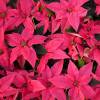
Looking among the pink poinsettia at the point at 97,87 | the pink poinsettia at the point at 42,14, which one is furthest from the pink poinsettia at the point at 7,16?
the pink poinsettia at the point at 97,87

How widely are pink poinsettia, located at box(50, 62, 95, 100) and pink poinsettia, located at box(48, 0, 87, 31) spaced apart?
0.21m

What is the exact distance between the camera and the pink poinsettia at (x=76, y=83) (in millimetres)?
1381

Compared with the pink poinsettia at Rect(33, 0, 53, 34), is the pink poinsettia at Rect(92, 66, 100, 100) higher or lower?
lower

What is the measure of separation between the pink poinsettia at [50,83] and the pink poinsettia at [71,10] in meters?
0.21

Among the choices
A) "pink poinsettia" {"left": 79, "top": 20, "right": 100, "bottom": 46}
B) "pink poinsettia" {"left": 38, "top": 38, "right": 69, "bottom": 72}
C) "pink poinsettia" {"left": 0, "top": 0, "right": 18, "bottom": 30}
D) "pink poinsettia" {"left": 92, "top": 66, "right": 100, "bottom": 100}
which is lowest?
"pink poinsettia" {"left": 92, "top": 66, "right": 100, "bottom": 100}

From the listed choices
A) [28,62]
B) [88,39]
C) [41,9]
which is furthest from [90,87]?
[41,9]

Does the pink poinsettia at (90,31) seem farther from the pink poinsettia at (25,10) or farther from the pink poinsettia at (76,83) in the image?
the pink poinsettia at (25,10)

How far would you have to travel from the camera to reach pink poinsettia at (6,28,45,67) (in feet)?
4.74

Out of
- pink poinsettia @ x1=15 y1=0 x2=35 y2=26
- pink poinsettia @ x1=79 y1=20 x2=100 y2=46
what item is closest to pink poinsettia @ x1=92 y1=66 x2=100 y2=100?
pink poinsettia @ x1=79 y1=20 x2=100 y2=46

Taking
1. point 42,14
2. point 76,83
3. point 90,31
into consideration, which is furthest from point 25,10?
point 76,83

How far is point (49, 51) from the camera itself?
1.49m

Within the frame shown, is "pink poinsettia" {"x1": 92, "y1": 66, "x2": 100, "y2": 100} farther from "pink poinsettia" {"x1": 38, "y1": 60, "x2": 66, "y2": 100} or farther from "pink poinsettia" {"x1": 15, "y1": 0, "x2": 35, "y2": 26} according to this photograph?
"pink poinsettia" {"x1": 15, "y1": 0, "x2": 35, "y2": 26}

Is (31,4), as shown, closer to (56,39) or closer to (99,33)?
(56,39)

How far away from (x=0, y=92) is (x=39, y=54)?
272 mm
